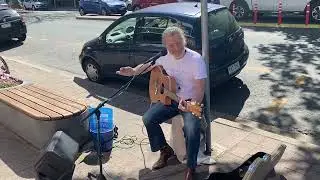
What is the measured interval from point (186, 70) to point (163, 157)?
3.58 ft

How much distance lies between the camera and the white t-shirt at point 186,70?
4.41 m

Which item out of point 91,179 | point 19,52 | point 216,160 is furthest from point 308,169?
point 19,52

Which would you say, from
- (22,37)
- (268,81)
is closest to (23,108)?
(268,81)

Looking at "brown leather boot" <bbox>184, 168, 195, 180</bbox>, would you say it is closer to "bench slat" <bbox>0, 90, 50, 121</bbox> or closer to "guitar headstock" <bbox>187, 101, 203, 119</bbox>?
"guitar headstock" <bbox>187, 101, 203, 119</bbox>

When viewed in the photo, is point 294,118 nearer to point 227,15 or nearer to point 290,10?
point 227,15

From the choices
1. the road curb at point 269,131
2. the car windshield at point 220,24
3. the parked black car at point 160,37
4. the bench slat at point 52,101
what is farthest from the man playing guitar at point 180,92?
the car windshield at point 220,24

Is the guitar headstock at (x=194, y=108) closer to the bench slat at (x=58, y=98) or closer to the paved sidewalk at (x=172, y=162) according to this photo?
the paved sidewalk at (x=172, y=162)

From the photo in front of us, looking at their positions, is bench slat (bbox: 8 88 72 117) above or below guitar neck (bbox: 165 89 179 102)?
below

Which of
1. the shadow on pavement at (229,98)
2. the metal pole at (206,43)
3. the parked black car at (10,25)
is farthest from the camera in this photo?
the parked black car at (10,25)

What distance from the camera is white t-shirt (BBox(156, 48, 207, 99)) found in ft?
14.5

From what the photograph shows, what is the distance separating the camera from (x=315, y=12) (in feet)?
48.3

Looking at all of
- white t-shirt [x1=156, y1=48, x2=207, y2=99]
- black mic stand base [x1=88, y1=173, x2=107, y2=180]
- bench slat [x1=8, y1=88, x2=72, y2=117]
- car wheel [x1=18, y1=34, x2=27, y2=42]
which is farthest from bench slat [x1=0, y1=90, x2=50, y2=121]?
car wheel [x1=18, y1=34, x2=27, y2=42]

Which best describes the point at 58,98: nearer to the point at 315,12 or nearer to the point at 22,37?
the point at 22,37

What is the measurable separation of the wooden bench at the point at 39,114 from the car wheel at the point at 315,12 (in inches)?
452
